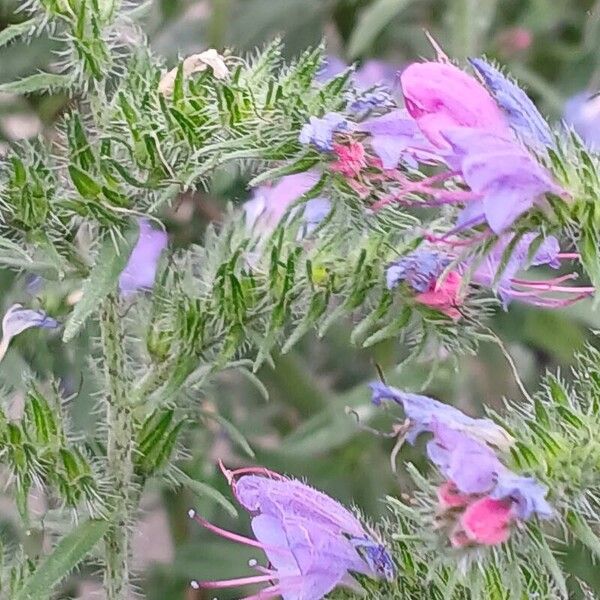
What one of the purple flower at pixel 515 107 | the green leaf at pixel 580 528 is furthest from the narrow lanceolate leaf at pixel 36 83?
the green leaf at pixel 580 528

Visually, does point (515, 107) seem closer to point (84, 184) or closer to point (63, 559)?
point (84, 184)

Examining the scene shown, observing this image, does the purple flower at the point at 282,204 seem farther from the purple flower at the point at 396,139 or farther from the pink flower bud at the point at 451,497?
the pink flower bud at the point at 451,497

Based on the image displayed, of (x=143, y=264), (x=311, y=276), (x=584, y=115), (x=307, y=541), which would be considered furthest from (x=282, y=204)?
(x=584, y=115)

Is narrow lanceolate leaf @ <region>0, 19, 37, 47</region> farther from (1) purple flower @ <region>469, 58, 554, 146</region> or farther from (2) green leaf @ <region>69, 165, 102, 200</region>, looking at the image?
(1) purple flower @ <region>469, 58, 554, 146</region>

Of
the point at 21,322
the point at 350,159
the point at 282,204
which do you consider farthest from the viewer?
the point at 282,204

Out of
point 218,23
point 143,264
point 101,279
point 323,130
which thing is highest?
point 323,130

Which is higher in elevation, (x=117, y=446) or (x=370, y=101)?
(x=370, y=101)

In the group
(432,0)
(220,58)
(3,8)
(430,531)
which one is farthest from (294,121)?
(432,0)
